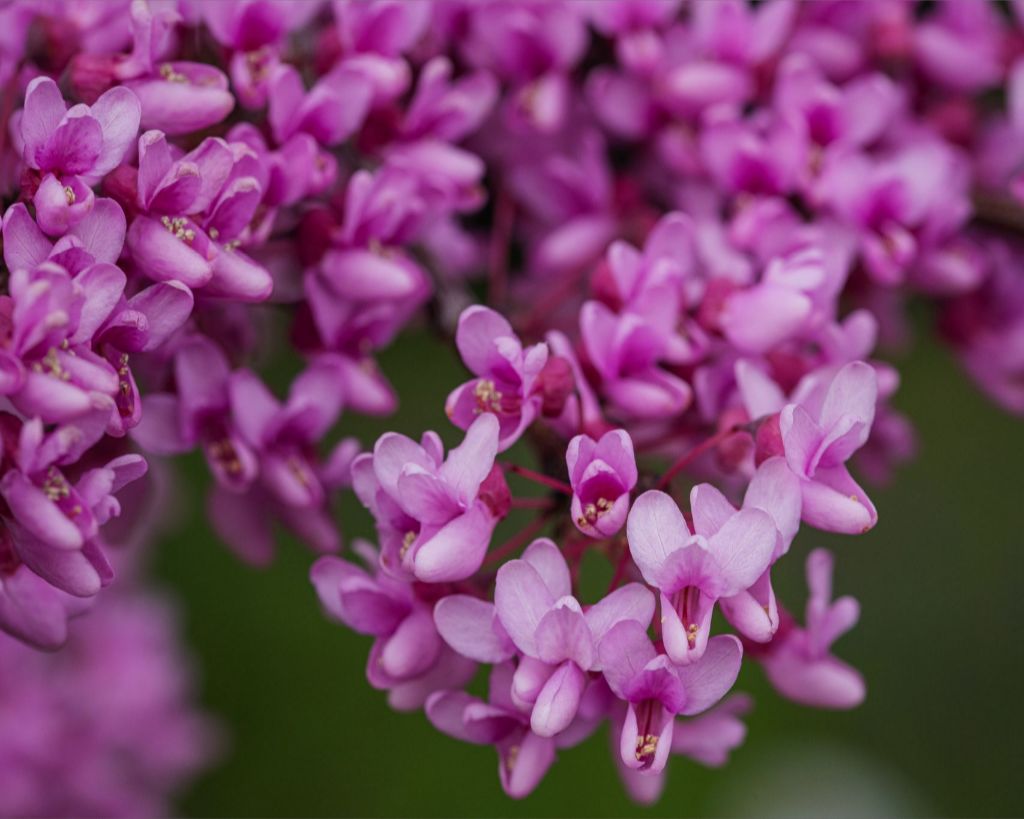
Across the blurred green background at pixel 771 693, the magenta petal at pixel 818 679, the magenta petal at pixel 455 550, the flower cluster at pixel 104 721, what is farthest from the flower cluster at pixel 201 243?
the blurred green background at pixel 771 693

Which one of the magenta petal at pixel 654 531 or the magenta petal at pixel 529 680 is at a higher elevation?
the magenta petal at pixel 654 531

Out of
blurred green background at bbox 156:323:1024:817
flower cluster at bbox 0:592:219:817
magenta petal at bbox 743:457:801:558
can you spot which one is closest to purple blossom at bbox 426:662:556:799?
magenta petal at bbox 743:457:801:558

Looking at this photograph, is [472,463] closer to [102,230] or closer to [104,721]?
[102,230]

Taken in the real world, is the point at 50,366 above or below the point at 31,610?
above

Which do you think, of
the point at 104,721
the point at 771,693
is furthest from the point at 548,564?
the point at 771,693

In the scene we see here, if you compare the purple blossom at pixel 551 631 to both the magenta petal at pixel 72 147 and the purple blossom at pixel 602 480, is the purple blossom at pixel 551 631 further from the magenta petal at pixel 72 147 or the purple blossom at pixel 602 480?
the magenta petal at pixel 72 147

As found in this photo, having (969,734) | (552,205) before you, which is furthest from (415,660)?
(969,734)

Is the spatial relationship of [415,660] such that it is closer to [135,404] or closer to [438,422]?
[135,404]

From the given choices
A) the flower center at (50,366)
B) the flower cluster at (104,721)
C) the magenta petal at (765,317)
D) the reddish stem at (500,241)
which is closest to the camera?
the flower center at (50,366)
